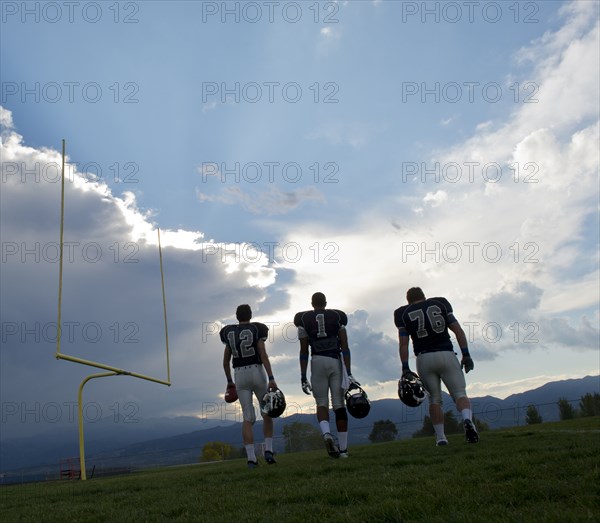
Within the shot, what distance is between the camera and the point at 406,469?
17.4ft

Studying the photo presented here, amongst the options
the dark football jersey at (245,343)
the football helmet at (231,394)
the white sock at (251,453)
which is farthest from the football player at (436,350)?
the football helmet at (231,394)

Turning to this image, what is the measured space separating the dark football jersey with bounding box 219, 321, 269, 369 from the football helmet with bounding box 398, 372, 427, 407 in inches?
87.3

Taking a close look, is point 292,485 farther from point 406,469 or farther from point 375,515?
point 375,515

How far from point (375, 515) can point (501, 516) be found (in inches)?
29.6

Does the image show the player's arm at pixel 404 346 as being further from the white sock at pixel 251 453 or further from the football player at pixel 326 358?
the white sock at pixel 251 453

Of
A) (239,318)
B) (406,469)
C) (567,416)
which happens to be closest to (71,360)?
(239,318)

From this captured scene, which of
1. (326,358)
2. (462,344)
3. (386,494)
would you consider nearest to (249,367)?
(326,358)

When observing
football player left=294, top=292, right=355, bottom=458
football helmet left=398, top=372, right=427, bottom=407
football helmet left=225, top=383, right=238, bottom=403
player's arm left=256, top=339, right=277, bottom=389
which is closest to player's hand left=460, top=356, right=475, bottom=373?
football helmet left=398, top=372, right=427, bottom=407

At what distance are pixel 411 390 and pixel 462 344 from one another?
3.41 ft

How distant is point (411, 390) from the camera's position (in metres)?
8.24

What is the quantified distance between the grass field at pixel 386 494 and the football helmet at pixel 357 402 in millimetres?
1558

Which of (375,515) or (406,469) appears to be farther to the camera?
(406,469)

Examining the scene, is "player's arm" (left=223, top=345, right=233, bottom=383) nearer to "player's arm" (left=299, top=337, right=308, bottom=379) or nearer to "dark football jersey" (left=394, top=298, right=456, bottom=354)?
"player's arm" (left=299, top=337, right=308, bottom=379)

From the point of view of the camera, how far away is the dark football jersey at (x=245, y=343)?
330 inches
